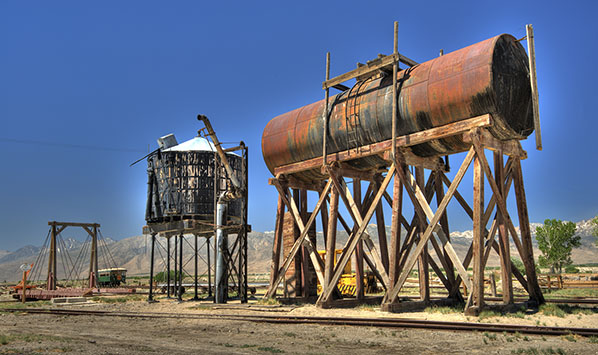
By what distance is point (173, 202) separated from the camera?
28.1 meters

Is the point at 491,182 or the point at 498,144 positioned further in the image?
the point at 498,144

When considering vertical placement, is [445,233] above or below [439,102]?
below

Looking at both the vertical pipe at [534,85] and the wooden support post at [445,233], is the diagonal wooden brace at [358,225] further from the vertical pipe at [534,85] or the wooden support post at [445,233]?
the vertical pipe at [534,85]

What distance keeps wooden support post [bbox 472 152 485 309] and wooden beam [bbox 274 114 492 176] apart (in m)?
1.05

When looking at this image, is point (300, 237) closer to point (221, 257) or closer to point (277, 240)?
point (277, 240)

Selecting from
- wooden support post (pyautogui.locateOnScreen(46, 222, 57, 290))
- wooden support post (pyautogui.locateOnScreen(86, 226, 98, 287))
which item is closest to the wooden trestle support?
wooden support post (pyautogui.locateOnScreen(46, 222, 57, 290))

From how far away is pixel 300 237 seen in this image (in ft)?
Answer: 68.2

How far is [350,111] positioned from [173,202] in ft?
44.1

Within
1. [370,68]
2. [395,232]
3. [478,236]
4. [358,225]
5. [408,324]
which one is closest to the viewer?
[408,324]

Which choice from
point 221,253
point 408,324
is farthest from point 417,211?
point 221,253

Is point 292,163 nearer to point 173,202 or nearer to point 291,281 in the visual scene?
point 291,281

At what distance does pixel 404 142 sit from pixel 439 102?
71.5 inches

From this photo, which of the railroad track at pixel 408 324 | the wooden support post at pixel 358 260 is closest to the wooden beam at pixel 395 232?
the railroad track at pixel 408 324

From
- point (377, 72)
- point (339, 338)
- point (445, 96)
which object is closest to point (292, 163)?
point (377, 72)
